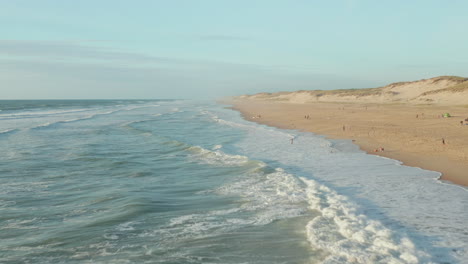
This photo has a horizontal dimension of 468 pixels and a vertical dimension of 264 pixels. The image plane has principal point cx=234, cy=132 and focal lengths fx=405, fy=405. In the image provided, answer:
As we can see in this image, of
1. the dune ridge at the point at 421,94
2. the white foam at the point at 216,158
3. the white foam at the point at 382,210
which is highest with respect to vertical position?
the dune ridge at the point at 421,94

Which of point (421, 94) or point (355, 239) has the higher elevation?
point (421, 94)

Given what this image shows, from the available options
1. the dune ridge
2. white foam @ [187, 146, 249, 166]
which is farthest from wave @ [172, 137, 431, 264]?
the dune ridge

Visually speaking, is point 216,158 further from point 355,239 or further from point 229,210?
point 355,239

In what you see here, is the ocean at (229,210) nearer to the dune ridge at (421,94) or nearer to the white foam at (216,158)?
the white foam at (216,158)

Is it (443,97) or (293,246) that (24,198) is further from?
(443,97)

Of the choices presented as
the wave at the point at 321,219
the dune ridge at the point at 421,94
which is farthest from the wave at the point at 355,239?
the dune ridge at the point at 421,94

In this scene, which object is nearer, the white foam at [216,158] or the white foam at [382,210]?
the white foam at [382,210]

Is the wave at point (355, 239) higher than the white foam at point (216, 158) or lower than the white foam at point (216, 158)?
higher

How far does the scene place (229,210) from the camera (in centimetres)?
973

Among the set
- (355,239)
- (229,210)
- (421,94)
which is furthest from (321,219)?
(421,94)

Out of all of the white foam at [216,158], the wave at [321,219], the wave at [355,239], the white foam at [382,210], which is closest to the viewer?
the wave at [355,239]

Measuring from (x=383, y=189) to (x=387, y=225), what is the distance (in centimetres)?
328

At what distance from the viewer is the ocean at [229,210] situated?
7.08 m

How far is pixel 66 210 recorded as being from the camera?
9820 mm
